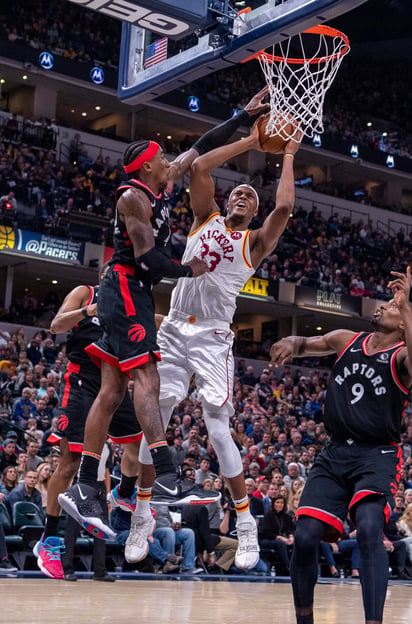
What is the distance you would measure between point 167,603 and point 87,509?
2004 millimetres

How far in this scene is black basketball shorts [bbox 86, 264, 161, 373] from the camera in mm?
5211

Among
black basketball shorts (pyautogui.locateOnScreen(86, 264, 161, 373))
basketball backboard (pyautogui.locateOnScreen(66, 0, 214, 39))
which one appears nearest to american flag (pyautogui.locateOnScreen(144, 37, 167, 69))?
basketball backboard (pyautogui.locateOnScreen(66, 0, 214, 39))

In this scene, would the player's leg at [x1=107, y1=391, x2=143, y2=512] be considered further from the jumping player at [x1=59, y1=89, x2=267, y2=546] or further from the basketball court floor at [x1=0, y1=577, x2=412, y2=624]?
the basketball court floor at [x1=0, y1=577, x2=412, y2=624]

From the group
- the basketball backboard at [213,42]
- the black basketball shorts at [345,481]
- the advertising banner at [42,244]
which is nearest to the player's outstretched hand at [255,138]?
the basketball backboard at [213,42]

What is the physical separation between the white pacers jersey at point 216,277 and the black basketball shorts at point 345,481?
4.70 ft

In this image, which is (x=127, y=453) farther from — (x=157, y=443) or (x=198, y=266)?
(x=198, y=266)

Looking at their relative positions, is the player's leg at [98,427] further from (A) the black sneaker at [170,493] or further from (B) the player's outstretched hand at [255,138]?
(B) the player's outstretched hand at [255,138]

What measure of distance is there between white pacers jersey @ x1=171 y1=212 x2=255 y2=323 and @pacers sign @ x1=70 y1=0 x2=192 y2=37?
1.61 metres

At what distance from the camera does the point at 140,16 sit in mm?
6266

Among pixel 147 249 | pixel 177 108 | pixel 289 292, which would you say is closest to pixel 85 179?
pixel 177 108

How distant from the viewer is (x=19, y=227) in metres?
21.5

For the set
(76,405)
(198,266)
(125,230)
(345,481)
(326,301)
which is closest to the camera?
(345,481)

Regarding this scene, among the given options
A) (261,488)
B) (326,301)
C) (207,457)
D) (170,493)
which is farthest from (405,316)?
(326,301)

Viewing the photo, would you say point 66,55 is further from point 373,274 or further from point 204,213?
point 204,213
